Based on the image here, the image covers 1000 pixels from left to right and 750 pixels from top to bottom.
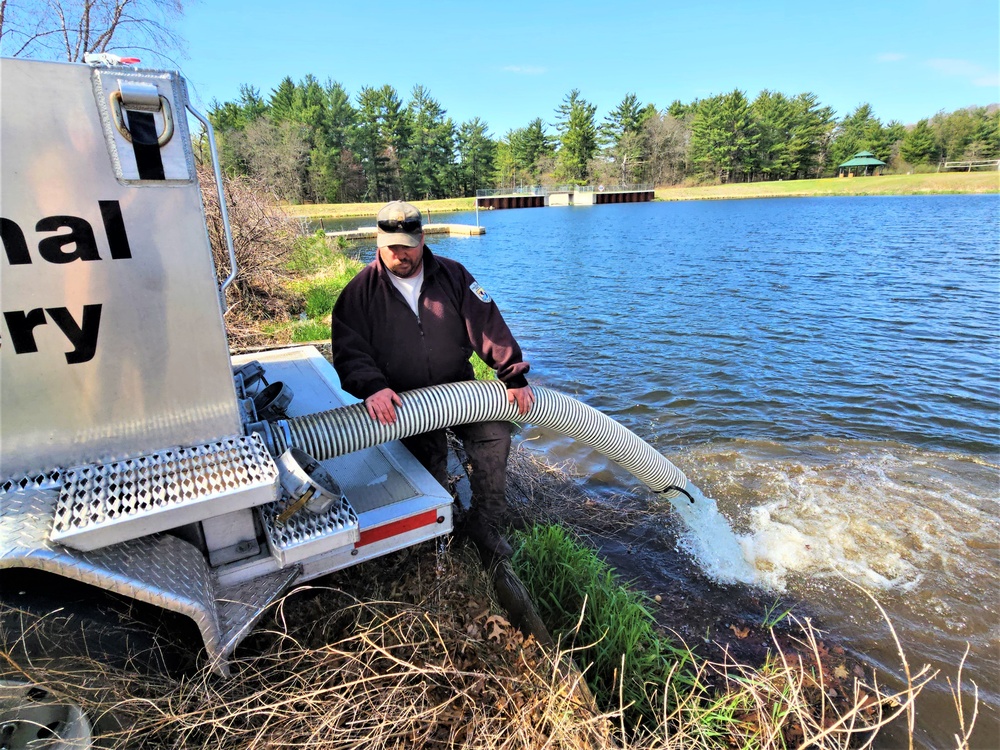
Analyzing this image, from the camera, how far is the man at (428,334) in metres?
3.17

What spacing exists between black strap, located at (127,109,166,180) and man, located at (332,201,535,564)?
145 cm

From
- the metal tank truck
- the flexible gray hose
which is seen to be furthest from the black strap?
the flexible gray hose

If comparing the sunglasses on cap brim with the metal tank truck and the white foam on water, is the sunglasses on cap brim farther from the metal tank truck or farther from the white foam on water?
the white foam on water

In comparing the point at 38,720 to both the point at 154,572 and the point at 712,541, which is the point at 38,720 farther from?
the point at 712,541

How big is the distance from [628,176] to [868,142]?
35.2 meters

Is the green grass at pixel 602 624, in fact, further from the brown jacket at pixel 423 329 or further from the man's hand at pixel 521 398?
the brown jacket at pixel 423 329

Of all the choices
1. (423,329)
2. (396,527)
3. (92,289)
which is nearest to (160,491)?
(92,289)

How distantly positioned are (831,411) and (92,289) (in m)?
8.00

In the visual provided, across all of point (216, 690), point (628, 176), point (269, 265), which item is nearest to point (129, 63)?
point (216, 690)

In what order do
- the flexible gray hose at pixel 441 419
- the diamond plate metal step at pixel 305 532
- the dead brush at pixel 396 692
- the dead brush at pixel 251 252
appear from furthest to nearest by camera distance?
the dead brush at pixel 251 252 < the flexible gray hose at pixel 441 419 < the diamond plate metal step at pixel 305 532 < the dead brush at pixel 396 692

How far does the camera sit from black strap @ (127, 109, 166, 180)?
165 cm

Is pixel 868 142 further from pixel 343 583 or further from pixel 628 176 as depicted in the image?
pixel 343 583

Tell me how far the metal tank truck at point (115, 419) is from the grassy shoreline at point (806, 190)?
173 ft

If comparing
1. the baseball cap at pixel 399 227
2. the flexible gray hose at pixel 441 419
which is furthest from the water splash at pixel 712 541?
the baseball cap at pixel 399 227
